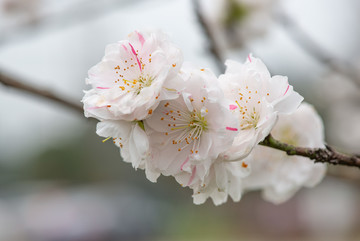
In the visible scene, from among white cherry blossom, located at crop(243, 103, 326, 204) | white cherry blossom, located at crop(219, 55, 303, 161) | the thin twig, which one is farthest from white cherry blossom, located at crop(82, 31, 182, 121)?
the thin twig

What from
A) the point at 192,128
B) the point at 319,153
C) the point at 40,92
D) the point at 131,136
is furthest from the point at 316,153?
the point at 40,92

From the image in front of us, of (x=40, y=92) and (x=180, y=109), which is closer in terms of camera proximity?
(x=180, y=109)

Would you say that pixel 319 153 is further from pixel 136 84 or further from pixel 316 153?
pixel 136 84

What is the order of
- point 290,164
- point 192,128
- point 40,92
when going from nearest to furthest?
point 192,128
point 290,164
point 40,92

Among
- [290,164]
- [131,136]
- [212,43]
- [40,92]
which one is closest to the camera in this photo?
[131,136]

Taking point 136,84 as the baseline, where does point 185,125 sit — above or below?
below

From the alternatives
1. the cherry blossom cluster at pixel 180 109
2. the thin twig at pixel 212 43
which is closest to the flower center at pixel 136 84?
the cherry blossom cluster at pixel 180 109

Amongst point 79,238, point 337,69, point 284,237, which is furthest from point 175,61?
point 284,237

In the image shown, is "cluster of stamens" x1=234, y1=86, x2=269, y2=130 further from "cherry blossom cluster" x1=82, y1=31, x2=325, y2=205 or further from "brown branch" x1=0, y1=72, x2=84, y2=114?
"brown branch" x1=0, y1=72, x2=84, y2=114
